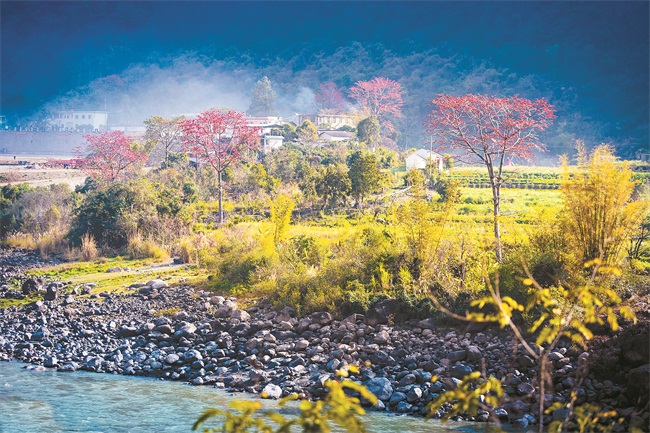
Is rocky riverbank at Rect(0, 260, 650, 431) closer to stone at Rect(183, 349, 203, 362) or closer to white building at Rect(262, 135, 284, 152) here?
stone at Rect(183, 349, 203, 362)

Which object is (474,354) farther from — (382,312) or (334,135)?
(334,135)

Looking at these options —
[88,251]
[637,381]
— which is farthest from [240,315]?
[88,251]

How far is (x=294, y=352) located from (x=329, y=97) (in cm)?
6118

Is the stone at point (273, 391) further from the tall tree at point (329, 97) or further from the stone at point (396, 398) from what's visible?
the tall tree at point (329, 97)

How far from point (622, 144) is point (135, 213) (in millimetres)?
41281

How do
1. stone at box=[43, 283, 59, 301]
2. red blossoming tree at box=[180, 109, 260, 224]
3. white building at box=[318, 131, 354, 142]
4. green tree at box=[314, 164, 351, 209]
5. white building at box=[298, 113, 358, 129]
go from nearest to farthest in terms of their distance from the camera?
stone at box=[43, 283, 59, 301], green tree at box=[314, 164, 351, 209], red blossoming tree at box=[180, 109, 260, 224], white building at box=[318, 131, 354, 142], white building at box=[298, 113, 358, 129]

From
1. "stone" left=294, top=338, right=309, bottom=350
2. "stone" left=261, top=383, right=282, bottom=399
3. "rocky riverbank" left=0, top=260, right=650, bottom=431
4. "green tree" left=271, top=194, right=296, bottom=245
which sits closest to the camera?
"rocky riverbank" left=0, top=260, right=650, bottom=431

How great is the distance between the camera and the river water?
786 cm

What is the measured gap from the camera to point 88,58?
291 ft

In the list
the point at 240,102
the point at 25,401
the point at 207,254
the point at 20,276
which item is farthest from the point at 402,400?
the point at 240,102

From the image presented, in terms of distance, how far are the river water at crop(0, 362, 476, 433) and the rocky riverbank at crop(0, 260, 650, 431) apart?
1.15 feet

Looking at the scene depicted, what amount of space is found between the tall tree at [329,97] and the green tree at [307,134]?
22.0 m

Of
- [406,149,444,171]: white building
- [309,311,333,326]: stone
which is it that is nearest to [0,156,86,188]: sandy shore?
[406,149,444,171]: white building

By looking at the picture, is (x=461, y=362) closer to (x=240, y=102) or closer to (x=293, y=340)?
(x=293, y=340)
